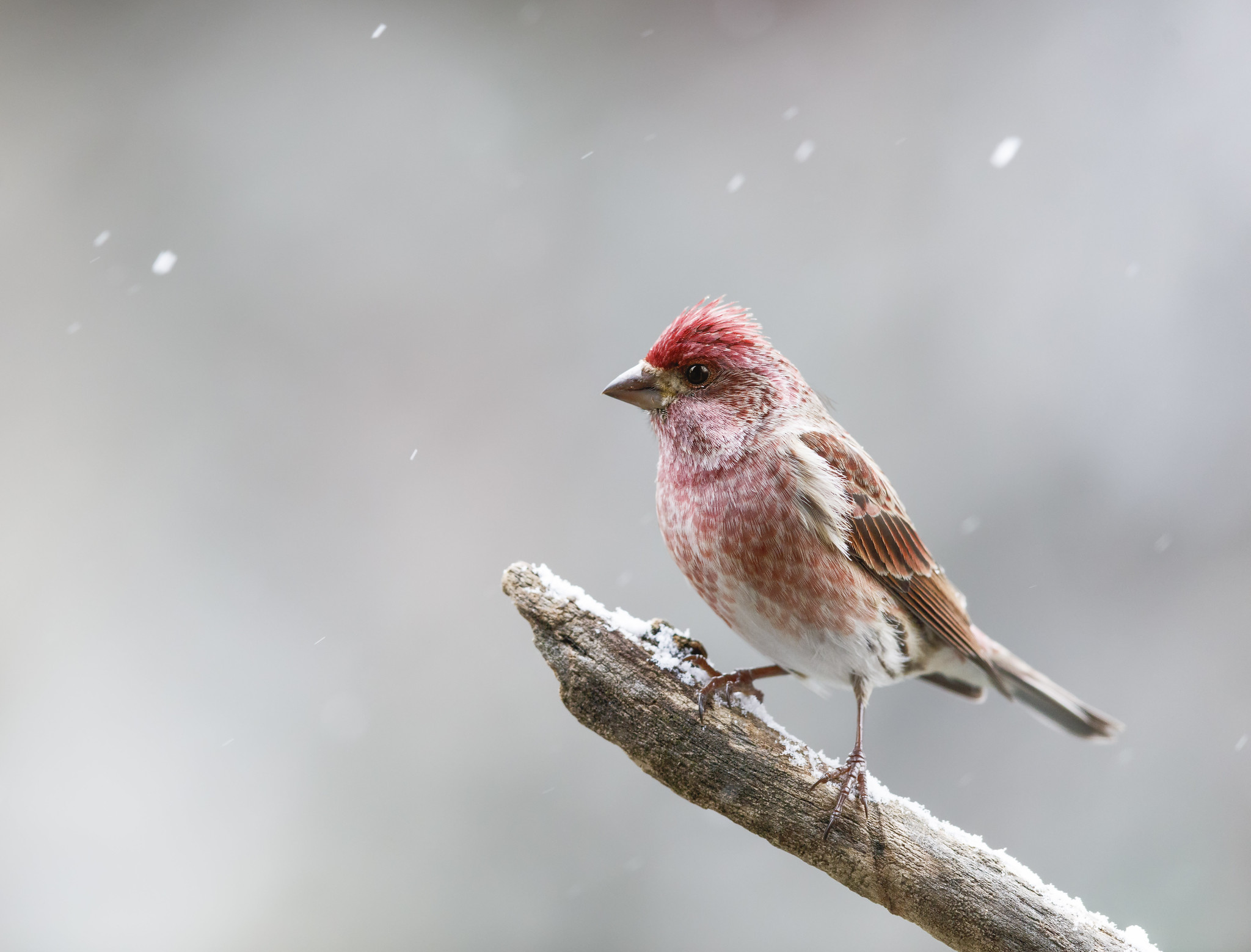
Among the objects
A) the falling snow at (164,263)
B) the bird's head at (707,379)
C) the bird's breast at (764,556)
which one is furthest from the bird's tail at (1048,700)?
the falling snow at (164,263)

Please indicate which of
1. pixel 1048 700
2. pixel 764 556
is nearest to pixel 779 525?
pixel 764 556

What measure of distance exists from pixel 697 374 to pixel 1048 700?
1.57 metres

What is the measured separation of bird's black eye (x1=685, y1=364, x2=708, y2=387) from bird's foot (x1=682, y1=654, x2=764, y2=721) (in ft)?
2.28

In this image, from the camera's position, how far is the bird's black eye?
2227mm

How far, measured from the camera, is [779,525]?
207 centimetres

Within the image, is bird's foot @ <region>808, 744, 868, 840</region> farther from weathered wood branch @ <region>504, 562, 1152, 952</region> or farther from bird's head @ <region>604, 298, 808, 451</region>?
bird's head @ <region>604, 298, 808, 451</region>

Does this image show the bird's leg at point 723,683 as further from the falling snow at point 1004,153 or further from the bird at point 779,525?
the falling snow at point 1004,153

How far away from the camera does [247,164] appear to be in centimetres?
487

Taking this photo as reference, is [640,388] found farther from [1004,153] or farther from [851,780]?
[1004,153]

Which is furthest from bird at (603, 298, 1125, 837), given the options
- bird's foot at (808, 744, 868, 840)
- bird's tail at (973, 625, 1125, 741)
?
bird's tail at (973, 625, 1125, 741)

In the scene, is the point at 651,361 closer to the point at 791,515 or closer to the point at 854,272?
the point at 791,515

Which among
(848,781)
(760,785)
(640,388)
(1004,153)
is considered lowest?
(760,785)

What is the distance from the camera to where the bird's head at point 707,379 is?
2.20 m

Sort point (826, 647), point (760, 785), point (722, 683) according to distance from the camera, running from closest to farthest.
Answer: point (760, 785)
point (722, 683)
point (826, 647)
